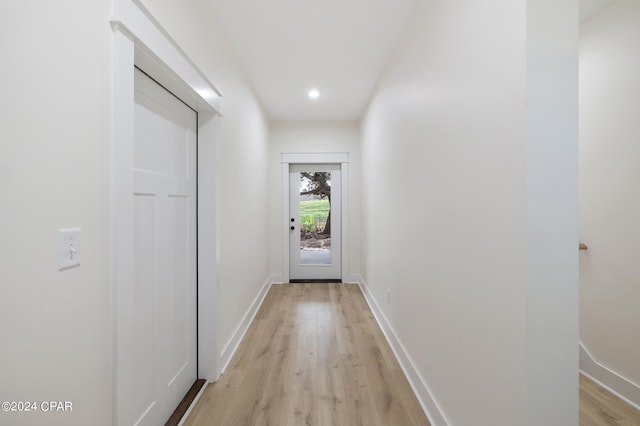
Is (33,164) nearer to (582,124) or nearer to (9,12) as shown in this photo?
(9,12)

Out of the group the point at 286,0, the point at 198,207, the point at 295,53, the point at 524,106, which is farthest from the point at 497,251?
the point at 295,53

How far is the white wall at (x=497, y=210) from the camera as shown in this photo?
87cm

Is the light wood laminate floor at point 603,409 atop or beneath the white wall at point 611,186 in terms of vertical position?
beneath

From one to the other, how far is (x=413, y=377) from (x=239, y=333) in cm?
144

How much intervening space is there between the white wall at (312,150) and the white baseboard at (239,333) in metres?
1.08

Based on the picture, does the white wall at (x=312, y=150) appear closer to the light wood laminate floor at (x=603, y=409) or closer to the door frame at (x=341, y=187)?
the door frame at (x=341, y=187)

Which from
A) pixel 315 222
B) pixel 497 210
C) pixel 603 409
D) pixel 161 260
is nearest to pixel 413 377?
pixel 603 409

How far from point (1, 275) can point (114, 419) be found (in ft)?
2.24

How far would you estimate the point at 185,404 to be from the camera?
5.43 ft

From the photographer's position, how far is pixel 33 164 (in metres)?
0.73

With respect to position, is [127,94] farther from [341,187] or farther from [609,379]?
[341,187]

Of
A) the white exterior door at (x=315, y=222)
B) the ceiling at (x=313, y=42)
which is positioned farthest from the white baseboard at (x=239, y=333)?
the ceiling at (x=313, y=42)
